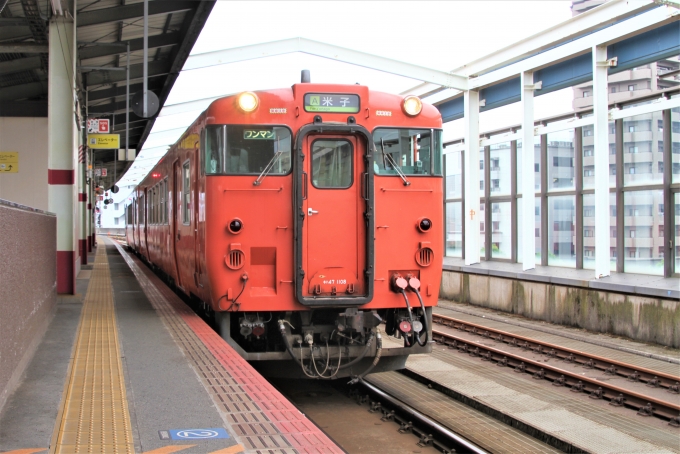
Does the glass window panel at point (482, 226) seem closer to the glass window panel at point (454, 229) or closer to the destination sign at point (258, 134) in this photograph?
the glass window panel at point (454, 229)

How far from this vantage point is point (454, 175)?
21.6 m

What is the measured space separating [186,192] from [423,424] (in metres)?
4.14

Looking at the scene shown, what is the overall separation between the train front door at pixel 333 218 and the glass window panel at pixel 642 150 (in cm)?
866

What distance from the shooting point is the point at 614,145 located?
14.7 meters

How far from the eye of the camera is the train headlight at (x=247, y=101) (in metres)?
7.02

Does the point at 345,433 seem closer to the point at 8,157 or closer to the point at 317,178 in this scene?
the point at 317,178

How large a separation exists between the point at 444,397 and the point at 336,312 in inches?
74.8

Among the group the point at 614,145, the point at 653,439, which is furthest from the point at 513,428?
the point at 614,145


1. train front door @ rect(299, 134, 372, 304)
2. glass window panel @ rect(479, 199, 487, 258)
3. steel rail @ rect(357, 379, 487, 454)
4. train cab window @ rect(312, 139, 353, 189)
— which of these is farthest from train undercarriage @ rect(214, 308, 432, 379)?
glass window panel @ rect(479, 199, 487, 258)

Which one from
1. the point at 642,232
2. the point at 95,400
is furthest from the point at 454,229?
the point at 95,400

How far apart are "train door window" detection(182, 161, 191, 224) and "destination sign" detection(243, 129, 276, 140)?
1.64 metres

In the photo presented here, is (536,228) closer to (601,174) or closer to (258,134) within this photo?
(601,174)

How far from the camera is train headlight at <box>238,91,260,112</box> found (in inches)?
276

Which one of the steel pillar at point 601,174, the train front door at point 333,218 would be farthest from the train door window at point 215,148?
the steel pillar at point 601,174
